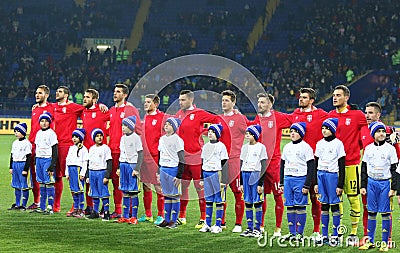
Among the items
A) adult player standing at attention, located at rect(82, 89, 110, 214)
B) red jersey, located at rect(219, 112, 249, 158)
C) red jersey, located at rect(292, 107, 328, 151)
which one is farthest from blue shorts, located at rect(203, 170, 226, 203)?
adult player standing at attention, located at rect(82, 89, 110, 214)

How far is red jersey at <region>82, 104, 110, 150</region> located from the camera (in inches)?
546

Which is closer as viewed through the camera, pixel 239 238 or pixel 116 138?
pixel 239 238

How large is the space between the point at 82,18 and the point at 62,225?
33.4 meters

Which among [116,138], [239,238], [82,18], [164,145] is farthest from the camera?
[82,18]

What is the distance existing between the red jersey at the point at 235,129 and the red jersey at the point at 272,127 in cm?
39

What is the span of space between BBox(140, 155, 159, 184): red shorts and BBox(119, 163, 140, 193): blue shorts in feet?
1.19

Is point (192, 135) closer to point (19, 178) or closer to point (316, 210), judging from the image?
point (316, 210)

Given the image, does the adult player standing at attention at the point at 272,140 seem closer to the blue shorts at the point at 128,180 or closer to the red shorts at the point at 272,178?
the red shorts at the point at 272,178

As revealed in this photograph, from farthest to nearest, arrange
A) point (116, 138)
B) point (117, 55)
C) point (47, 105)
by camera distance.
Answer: point (117, 55), point (47, 105), point (116, 138)

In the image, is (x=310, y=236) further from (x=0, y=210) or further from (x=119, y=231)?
(x=0, y=210)

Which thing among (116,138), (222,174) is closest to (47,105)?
(116,138)

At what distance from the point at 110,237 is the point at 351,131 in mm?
3830

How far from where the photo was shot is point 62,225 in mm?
12703

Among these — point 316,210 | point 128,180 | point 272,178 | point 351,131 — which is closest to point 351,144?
point 351,131
